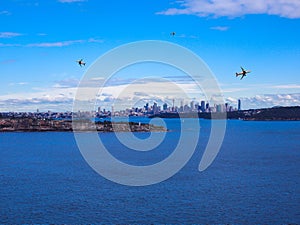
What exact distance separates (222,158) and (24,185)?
55645 mm

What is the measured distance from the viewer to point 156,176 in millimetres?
77500

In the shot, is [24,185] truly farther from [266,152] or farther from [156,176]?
[266,152]

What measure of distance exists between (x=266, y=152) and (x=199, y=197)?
69.3m

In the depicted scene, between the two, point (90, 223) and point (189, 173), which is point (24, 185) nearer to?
point (90, 223)

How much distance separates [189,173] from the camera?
8144 cm

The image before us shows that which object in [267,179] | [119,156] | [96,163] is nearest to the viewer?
[267,179]

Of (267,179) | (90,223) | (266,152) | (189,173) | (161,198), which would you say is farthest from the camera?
(266,152)

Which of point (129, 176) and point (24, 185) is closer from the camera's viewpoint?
point (24, 185)

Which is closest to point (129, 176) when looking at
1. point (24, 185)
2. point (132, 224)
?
point (24, 185)

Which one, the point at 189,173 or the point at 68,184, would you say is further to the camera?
the point at 189,173

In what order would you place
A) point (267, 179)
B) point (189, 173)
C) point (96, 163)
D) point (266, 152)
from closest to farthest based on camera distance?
point (267, 179) → point (189, 173) → point (96, 163) → point (266, 152)

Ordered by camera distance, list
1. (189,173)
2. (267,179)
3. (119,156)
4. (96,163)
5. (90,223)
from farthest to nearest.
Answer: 1. (119,156)
2. (96,163)
3. (189,173)
4. (267,179)
5. (90,223)

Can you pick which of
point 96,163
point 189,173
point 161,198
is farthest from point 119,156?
point 161,198

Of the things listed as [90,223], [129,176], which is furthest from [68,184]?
[90,223]
